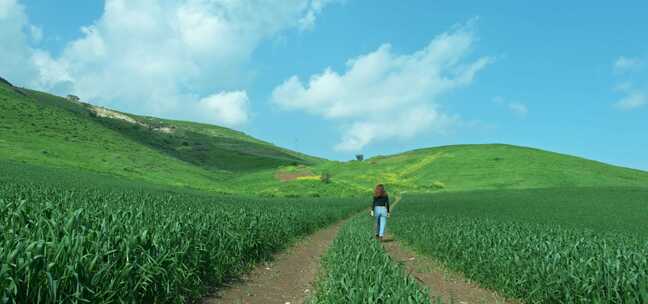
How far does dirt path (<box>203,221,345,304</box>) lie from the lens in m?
11.3

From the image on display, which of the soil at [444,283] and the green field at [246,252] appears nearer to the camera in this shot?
the green field at [246,252]

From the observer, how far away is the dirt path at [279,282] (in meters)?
11.3

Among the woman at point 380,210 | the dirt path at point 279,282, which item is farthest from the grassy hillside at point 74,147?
the dirt path at point 279,282

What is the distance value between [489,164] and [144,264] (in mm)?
117618

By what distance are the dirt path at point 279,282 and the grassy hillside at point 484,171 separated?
86.1 meters

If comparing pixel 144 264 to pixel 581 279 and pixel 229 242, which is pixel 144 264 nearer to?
pixel 229 242

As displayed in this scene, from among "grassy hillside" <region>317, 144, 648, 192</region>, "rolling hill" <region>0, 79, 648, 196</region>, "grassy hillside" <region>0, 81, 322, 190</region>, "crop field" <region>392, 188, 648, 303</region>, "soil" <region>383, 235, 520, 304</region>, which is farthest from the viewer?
"grassy hillside" <region>317, 144, 648, 192</region>

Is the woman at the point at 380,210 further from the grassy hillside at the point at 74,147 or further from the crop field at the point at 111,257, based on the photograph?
the grassy hillside at the point at 74,147

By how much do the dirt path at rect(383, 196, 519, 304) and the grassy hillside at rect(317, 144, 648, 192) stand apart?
275 ft

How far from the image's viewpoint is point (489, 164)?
11669 centimetres

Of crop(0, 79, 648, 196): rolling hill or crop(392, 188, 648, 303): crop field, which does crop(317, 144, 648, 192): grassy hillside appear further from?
crop(392, 188, 648, 303): crop field

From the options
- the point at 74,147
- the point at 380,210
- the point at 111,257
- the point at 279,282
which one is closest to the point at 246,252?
the point at 279,282

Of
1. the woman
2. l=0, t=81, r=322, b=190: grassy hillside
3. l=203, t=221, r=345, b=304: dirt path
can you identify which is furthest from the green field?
l=0, t=81, r=322, b=190: grassy hillside

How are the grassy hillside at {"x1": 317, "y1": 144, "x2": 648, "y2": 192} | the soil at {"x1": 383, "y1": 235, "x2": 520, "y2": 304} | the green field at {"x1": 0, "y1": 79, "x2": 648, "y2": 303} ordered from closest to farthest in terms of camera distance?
the green field at {"x1": 0, "y1": 79, "x2": 648, "y2": 303} → the soil at {"x1": 383, "y1": 235, "x2": 520, "y2": 304} → the grassy hillside at {"x1": 317, "y1": 144, "x2": 648, "y2": 192}
